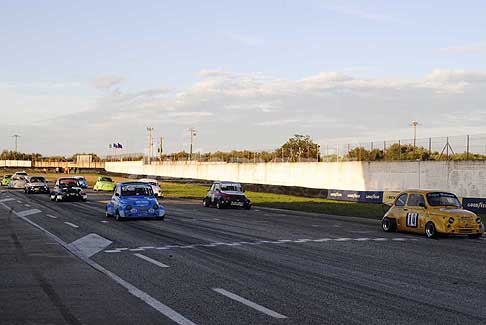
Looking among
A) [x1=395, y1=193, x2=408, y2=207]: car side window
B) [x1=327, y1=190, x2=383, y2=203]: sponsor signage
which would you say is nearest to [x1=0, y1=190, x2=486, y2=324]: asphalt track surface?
[x1=395, y1=193, x2=408, y2=207]: car side window

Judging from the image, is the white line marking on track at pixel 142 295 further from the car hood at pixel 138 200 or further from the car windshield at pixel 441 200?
the car windshield at pixel 441 200

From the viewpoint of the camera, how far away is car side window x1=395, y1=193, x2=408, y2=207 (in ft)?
75.4

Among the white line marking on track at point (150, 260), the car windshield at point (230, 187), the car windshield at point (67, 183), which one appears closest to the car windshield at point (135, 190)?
the car windshield at point (230, 187)

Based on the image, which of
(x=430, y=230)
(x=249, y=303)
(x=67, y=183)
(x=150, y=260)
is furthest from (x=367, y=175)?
(x=249, y=303)

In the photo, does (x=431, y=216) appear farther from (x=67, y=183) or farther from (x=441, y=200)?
(x=67, y=183)

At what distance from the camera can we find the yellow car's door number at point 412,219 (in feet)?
72.4

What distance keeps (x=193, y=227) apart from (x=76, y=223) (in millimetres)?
5258

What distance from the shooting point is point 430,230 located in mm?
21141

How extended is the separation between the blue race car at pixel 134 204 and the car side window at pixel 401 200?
34.2ft

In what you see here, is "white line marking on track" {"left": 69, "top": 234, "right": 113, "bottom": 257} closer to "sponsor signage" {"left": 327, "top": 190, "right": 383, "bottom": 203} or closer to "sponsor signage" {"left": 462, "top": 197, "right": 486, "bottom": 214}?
"sponsor signage" {"left": 462, "top": 197, "right": 486, "bottom": 214}

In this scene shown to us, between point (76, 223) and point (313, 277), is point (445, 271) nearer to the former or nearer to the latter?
point (313, 277)

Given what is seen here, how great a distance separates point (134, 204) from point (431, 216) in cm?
1277

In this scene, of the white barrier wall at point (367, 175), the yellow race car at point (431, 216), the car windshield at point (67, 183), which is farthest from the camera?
the car windshield at point (67, 183)

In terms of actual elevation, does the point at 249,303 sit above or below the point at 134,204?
below
